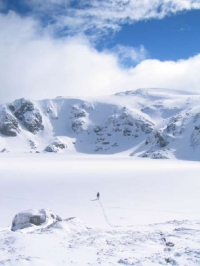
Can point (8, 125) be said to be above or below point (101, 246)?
above

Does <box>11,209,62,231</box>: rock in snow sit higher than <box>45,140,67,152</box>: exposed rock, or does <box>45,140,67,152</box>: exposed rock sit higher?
<box>45,140,67,152</box>: exposed rock

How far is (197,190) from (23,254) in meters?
26.3

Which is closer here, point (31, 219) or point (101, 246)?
point (101, 246)

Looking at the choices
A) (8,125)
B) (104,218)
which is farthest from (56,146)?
(104,218)

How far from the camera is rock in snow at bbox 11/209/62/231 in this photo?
67.5ft

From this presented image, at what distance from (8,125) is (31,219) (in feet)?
580

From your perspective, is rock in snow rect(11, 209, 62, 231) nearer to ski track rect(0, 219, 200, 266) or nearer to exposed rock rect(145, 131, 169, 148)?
ski track rect(0, 219, 200, 266)

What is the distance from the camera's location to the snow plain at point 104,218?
13.7 m

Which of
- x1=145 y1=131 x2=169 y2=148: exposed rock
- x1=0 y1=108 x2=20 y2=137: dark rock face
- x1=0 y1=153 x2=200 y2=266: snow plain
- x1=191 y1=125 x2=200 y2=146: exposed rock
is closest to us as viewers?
x1=0 y1=153 x2=200 y2=266: snow plain

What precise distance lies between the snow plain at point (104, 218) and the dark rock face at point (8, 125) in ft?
480

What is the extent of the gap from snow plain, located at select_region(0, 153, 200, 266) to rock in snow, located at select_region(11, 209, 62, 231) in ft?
3.23

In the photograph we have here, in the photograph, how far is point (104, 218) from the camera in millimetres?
24844

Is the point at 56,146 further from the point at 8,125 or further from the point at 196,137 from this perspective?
the point at 196,137

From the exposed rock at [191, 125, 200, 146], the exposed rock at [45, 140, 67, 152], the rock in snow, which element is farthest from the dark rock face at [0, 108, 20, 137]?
the rock in snow
